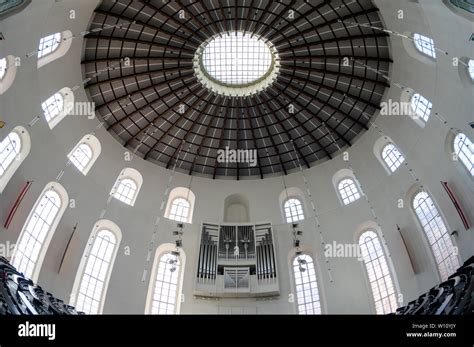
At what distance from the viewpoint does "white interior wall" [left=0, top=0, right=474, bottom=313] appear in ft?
91.4

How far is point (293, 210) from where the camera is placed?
135ft

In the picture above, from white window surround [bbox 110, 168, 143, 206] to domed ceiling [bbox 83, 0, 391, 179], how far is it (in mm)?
2146

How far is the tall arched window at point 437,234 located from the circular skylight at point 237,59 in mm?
16195

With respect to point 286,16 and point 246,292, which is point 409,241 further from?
point 286,16

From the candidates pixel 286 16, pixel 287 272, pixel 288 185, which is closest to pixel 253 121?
pixel 288 185

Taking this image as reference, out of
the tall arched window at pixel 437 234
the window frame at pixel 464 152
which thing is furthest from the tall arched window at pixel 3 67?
the tall arched window at pixel 437 234

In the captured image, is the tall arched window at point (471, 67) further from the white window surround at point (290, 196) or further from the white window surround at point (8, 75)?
the white window surround at point (8, 75)

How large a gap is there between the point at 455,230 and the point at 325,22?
16.9 metres

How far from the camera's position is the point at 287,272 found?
124 ft

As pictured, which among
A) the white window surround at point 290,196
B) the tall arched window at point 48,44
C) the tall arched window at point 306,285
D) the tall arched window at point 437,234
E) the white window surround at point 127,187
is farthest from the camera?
the white window surround at point 290,196

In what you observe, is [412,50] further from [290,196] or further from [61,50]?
[61,50]

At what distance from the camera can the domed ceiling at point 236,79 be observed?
109 ft

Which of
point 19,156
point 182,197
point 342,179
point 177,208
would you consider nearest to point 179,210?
point 177,208
